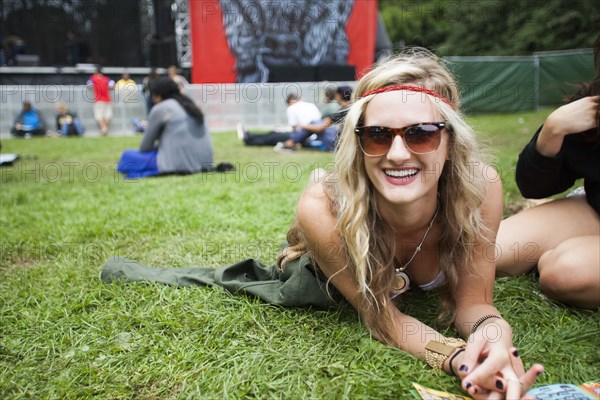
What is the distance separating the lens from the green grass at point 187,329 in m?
1.82

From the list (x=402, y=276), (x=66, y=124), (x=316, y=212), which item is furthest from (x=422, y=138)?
(x=66, y=124)

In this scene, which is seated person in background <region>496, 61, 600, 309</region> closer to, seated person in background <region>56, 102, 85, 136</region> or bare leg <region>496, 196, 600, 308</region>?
bare leg <region>496, 196, 600, 308</region>

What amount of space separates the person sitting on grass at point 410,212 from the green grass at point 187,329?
0.53 ft

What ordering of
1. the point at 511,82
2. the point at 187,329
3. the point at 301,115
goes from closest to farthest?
the point at 187,329 → the point at 301,115 → the point at 511,82

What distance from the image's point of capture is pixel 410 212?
196 cm

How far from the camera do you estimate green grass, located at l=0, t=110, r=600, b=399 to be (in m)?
1.82

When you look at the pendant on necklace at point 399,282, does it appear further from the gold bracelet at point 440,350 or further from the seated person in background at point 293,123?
the seated person in background at point 293,123

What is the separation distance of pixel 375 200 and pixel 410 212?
0.48ft

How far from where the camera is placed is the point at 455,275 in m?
2.06

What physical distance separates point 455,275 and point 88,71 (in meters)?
14.5

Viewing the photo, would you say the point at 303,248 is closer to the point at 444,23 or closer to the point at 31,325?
the point at 31,325

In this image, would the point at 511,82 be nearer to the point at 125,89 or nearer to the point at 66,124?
the point at 125,89

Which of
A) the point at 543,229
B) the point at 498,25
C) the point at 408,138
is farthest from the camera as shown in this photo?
the point at 498,25

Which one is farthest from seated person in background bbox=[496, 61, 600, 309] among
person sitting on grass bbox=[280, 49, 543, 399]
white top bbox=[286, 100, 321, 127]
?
white top bbox=[286, 100, 321, 127]
